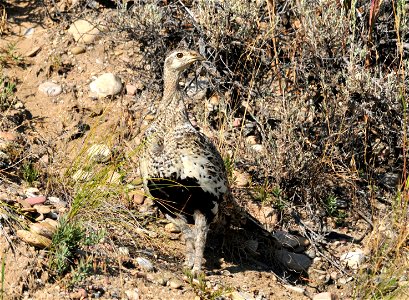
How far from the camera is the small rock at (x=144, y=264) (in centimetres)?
516

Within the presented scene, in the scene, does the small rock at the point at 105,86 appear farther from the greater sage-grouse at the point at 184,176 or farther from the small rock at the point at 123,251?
the small rock at the point at 123,251

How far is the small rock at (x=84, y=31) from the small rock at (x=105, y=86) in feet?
1.79

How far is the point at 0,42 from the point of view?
7.42m

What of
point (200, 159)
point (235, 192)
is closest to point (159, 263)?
point (200, 159)

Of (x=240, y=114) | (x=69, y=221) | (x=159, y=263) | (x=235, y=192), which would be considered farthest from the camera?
(x=240, y=114)

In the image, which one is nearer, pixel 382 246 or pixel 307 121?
pixel 382 246

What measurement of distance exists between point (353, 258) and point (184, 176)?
182 centimetres

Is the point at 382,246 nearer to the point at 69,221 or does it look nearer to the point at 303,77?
the point at 303,77

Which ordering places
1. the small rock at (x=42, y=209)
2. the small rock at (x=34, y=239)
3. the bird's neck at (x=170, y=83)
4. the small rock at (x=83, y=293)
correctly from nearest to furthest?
the small rock at (x=83, y=293) → the small rock at (x=34, y=239) → the small rock at (x=42, y=209) → the bird's neck at (x=170, y=83)

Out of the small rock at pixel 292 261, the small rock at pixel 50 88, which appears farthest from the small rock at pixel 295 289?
the small rock at pixel 50 88

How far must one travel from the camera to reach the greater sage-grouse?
5336 mm

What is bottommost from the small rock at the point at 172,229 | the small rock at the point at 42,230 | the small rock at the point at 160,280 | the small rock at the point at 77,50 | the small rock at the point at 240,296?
the small rock at the point at 172,229

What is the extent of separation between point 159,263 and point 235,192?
1.31 m

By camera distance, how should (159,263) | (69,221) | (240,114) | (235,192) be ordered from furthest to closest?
(240,114) → (235,192) → (159,263) → (69,221)
